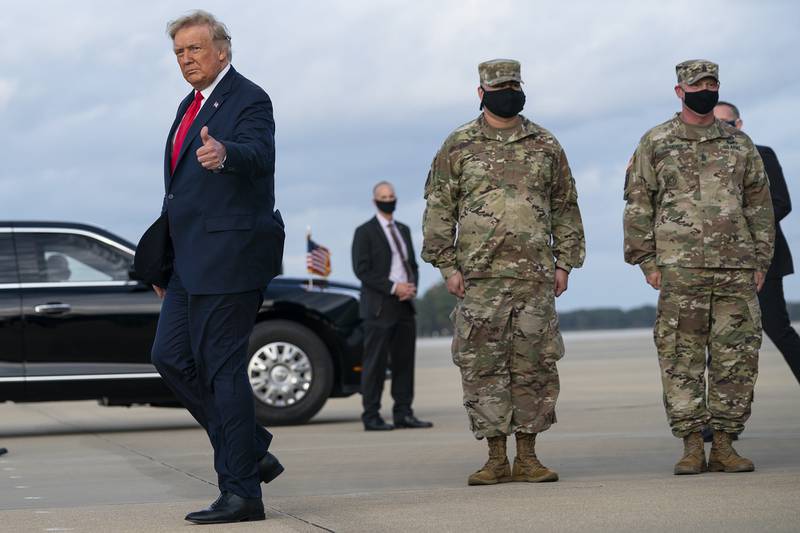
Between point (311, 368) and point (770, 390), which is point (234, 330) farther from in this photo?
point (770, 390)

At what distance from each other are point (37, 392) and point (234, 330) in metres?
6.02

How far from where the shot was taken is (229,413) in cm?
600

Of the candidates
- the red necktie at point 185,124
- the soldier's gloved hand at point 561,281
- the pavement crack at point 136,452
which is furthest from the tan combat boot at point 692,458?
the red necktie at point 185,124

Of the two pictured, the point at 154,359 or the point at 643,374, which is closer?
the point at 154,359

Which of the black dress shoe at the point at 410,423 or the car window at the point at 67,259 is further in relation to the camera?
the car window at the point at 67,259

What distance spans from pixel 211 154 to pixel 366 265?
649 centimetres

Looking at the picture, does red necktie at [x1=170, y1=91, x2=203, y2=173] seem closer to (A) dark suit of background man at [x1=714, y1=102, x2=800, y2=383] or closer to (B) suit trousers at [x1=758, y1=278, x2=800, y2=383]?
(A) dark suit of background man at [x1=714, y1=102, x2=800, y2=383]

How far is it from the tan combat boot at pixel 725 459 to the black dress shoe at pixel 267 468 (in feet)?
7.68

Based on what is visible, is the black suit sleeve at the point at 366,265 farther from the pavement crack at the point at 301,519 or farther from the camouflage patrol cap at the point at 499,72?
the pavement crack at the point at 301,519

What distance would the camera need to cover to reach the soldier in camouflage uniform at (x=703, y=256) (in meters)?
7.46

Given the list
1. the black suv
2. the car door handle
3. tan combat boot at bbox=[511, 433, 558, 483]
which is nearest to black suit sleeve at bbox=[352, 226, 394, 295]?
the black suv

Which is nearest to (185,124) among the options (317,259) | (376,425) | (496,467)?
(496,467)

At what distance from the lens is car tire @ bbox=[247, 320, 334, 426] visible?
482 inches

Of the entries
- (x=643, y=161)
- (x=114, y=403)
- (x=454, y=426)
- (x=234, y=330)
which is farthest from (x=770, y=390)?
(x=234, y=330)
